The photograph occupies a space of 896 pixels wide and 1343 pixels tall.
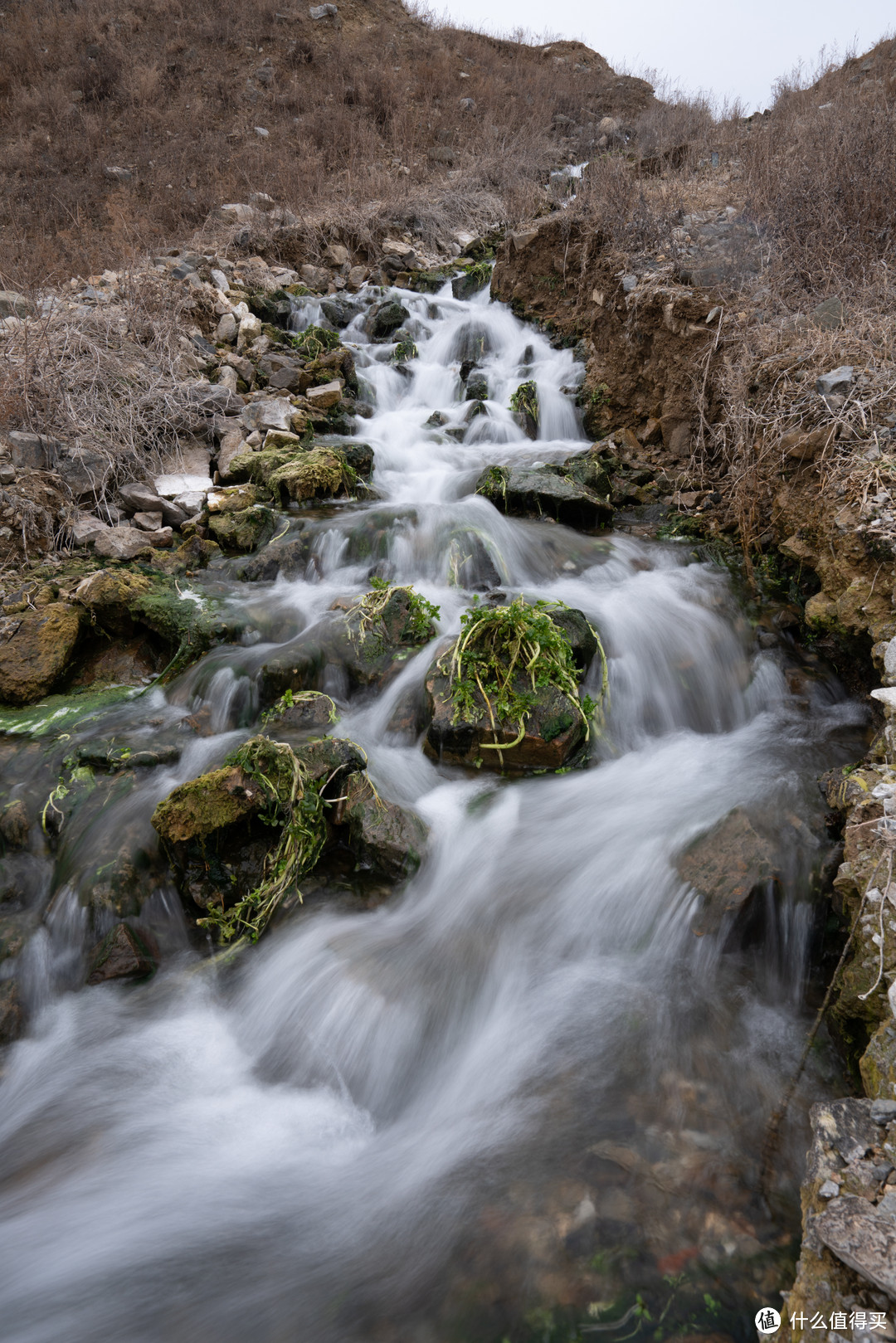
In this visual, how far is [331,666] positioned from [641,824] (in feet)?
6.31

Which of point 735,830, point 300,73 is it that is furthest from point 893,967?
point 300,73

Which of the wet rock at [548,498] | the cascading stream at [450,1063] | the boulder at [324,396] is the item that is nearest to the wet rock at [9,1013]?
the cascading stream at [450,1063]

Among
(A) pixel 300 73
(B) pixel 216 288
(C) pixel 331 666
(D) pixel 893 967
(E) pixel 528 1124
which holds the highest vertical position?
(A) pixel 300 73

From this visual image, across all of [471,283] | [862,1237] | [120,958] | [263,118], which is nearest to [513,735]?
[120,958]

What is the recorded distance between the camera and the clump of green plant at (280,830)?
3010 mm

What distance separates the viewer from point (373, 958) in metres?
2.88

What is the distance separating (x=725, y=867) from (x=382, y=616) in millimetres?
2371

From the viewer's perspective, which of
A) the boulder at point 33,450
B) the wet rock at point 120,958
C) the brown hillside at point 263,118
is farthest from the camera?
the brown hillside at point 263,118

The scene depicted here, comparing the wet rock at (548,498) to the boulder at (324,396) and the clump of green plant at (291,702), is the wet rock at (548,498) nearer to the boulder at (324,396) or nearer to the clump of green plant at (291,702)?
the boulder at (324,396)

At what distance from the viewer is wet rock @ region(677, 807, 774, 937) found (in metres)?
2.72

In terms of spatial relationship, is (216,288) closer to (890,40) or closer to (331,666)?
(331,666)

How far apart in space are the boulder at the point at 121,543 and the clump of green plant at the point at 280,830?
7.92 feet

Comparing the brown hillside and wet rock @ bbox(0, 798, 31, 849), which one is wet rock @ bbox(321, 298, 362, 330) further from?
wet rock @ bbox(0, 798, 31, 849)

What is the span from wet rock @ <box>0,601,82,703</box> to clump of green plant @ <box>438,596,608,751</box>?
221 cm
